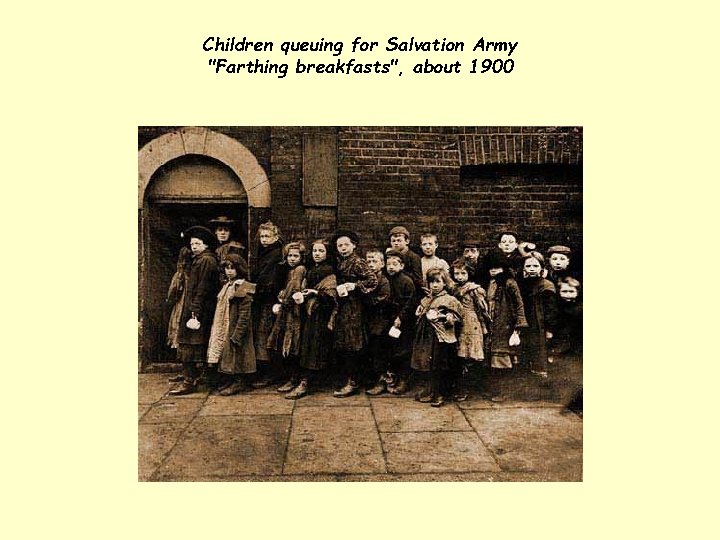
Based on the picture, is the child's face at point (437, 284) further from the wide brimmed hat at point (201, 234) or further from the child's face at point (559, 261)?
the wide brimmed hat at point (201, 234)

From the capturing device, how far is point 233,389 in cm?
466

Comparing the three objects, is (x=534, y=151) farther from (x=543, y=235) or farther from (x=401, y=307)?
(x=401, y=307)

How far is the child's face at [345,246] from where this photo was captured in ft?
15.4

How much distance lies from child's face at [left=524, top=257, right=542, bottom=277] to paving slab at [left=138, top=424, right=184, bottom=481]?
10.3ft

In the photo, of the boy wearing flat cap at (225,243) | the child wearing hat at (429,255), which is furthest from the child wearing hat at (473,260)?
the boy wearing flat cap at (225,243)

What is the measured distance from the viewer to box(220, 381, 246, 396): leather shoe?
15.2 feet

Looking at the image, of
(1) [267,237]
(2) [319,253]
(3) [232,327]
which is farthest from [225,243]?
(2) [319,253]

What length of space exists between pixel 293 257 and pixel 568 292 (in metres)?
2.39

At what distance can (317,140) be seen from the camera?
467 centimetres

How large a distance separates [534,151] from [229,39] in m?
2.69

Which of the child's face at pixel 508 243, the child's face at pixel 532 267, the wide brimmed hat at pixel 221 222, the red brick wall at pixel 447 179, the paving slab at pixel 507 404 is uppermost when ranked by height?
the red brick wall at pixel 447 179

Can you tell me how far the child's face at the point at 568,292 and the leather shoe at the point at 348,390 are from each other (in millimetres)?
1970

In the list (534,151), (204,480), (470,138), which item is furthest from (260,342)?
(534,151)

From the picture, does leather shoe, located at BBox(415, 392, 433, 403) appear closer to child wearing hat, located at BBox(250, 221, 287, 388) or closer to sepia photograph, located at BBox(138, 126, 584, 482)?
sepia photograph, located at BBox(138, 126, 584, 482)
